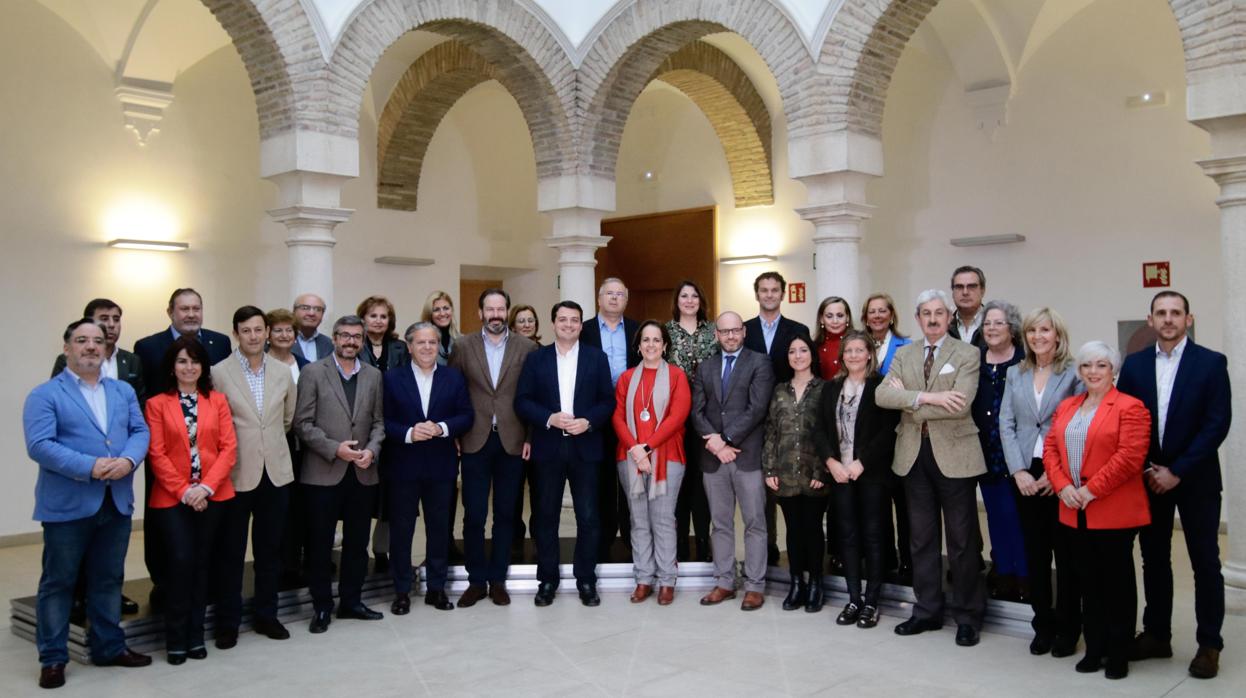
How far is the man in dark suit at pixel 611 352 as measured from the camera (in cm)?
617

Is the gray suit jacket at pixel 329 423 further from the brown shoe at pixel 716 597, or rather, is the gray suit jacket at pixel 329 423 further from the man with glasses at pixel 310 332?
the brown shoe at pixel 716 597

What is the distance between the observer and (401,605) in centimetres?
572

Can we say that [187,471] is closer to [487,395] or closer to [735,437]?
[487,395]

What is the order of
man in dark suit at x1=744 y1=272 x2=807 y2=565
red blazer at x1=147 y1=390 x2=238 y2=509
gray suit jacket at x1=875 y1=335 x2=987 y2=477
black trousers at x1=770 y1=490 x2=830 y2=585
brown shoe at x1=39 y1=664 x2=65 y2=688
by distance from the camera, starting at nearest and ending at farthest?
1. brown shoe at x1=39 y1=664 x2=65 y2=688
2. red blazer at x1=147 y1=390 x2=238 y2=509
3. gray suit jacket at x1=875 y1=335 x2=987 y2=477
4. black trousers at x1=770 y1=490 x2=830 y2=585
5. man in dark suit at x1=744 y1=272 x2=807 y2=565

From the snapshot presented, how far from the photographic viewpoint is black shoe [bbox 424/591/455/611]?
5797 millimetres

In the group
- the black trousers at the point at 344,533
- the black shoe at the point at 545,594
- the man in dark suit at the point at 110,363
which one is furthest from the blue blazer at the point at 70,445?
the black shoe at the point at 545,594

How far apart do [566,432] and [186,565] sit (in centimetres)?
195

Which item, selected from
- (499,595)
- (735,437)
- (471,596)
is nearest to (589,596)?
(499,595)

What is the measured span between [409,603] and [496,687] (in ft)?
4.52

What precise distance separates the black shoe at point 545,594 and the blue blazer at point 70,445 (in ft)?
7.22

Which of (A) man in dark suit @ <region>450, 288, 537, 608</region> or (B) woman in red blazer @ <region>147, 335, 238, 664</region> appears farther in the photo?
(A) man in dark suit @ <region>450, 288, 537, 608</region>

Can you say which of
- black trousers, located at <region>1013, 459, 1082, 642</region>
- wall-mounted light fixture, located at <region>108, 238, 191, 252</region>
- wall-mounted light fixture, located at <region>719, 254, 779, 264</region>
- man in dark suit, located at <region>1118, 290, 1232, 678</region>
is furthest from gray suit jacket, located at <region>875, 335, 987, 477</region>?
wall-mounted light fixture, located at <region>108, 238, 191, 252</region>

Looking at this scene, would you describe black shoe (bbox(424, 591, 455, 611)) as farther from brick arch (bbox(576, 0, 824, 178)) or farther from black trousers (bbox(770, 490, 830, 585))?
brick arch (bbox(576, 0, 824, 178))

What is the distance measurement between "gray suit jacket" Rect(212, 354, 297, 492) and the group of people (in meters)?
0.01
